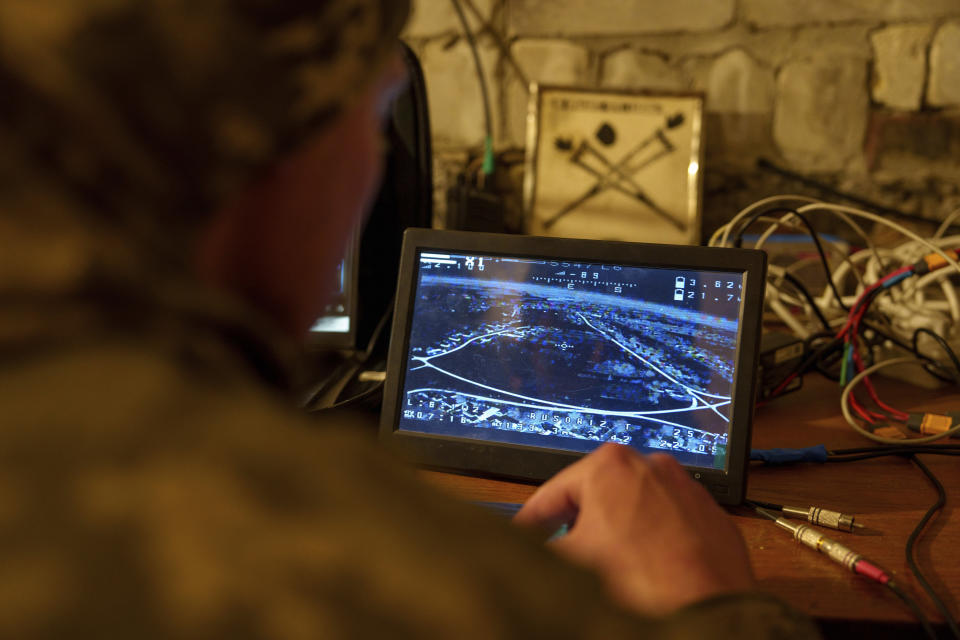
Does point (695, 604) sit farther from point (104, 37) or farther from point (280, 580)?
point (104, 37)

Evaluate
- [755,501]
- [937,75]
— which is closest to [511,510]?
[755,501]

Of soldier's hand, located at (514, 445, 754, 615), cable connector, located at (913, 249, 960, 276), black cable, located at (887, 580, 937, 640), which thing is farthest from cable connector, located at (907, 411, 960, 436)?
soldier's hand, located at (514, 445, 754, 615)

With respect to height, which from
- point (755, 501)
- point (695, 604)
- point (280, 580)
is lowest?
point (755, 501)

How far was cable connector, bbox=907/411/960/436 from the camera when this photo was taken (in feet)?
2.96

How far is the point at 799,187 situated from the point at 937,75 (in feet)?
1.20

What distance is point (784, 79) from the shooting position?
5.80ft

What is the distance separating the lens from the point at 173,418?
260 millimetres

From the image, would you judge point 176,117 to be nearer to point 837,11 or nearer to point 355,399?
point 355,399

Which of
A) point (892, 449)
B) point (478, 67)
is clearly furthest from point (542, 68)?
point (892, 449)

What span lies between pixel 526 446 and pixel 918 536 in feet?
1.22

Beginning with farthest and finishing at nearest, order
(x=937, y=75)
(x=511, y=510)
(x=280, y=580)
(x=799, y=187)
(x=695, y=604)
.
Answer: (x=799, y=187) < (x=937, y=75) < (x=511, y=510) < (x=695, y=604) < (x=280, y=580)

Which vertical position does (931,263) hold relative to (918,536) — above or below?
above

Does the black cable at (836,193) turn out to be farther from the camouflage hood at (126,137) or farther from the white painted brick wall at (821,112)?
the camouflage hood at (126,137)

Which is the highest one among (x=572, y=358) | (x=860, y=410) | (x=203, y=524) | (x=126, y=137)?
(x=126, y=137)
